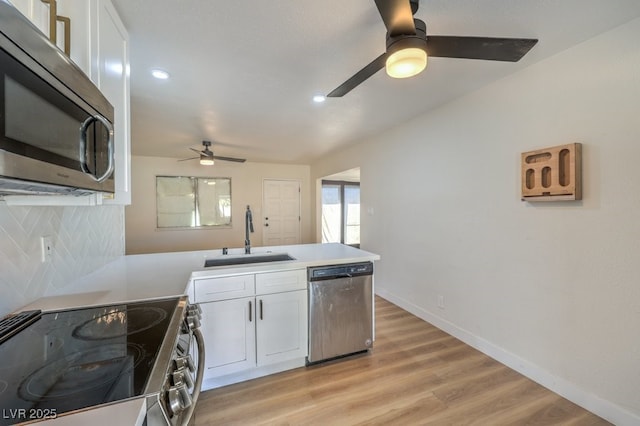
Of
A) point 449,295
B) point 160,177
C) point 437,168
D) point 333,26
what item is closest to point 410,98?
point 437,168

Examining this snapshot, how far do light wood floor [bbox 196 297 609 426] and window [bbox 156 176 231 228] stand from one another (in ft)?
14.3

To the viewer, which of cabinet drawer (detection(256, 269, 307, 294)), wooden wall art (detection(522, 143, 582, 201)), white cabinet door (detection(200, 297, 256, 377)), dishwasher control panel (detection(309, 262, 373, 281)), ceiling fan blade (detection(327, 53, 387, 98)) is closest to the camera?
ceiling fan blade (detection(327, 53, 387, 98))

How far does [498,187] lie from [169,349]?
98.7 inches

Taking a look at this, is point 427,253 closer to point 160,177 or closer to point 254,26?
point 254,26

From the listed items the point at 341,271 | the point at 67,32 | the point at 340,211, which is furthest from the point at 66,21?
the point at 340,211

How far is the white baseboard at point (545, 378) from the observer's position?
60.6 inches

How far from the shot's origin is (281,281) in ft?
6.48

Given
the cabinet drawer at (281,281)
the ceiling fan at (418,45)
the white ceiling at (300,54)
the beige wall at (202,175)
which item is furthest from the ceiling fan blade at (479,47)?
the beige wall at (202,175)

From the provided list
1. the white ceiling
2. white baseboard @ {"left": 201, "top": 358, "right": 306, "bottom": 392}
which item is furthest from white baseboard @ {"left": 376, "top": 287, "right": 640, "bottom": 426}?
the white ceiling

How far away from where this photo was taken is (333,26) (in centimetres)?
149

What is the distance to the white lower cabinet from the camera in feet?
5.87

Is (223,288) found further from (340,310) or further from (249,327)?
(340,310)

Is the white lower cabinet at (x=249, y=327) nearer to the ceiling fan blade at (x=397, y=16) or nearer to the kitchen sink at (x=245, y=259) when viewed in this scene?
the kitchen sink at (x=245, y=259)

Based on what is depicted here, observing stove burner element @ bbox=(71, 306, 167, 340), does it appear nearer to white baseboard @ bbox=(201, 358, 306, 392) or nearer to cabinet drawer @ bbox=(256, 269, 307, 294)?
cabinet drawer @ bbox=(256, 269, 307, 294)
